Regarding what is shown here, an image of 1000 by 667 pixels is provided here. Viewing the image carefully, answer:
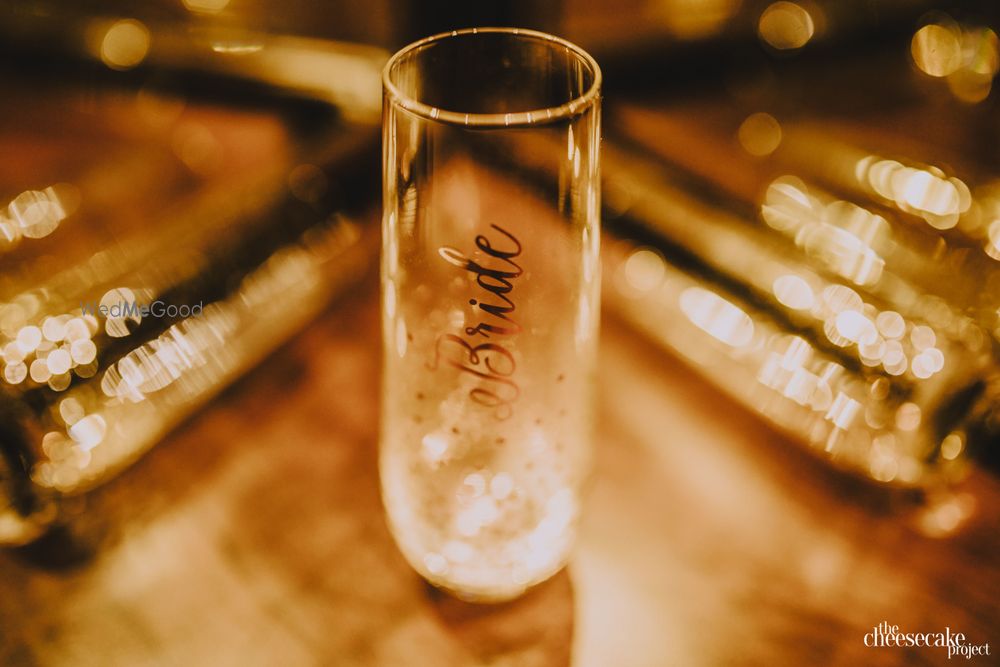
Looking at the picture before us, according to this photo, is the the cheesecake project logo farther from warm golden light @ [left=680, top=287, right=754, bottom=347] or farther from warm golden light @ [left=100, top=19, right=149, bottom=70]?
warm golden light @ [left=100, top=19, right=149, bottom=70]

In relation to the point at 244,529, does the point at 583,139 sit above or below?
above

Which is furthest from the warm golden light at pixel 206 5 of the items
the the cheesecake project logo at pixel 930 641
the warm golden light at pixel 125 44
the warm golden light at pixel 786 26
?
the the cheesecake project logo at pixel 930 641

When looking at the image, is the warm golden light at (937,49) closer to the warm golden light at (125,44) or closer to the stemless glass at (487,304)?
the stemless glass at (487,304)

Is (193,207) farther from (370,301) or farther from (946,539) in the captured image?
(946,539)

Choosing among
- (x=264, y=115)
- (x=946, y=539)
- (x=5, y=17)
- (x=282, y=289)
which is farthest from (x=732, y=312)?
(x=5, y=17)

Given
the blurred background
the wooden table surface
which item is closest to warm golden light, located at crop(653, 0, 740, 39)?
the blurred background

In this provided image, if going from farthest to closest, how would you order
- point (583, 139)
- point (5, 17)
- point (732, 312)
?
point (5, 17) → point (732, 312) → point (583, 139)

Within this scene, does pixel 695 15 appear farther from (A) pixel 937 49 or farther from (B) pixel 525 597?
(B) pixel 525 597
